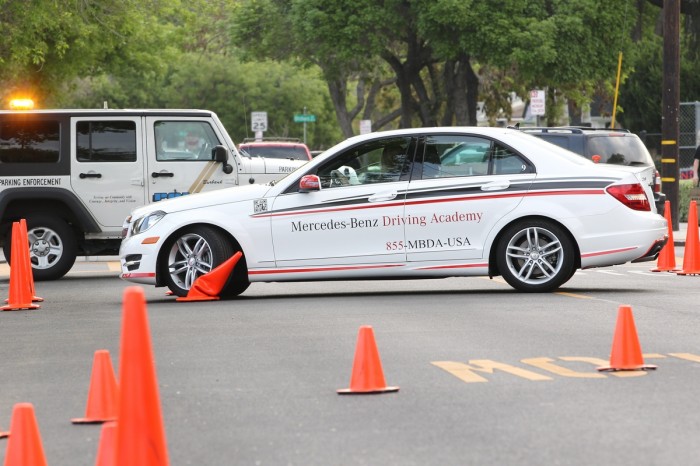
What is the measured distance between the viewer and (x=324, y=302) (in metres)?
14.2

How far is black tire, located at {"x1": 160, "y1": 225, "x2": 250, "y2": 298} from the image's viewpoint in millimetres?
14430

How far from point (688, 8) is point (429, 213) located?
94.5 ft

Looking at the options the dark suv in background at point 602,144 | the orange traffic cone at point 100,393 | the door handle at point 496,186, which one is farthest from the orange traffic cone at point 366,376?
the dark suv in background at point 602,144

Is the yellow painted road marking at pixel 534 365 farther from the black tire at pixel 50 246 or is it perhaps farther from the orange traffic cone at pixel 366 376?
the black tire at pixel 50 246

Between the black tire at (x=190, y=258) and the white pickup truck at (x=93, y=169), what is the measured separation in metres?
4.18

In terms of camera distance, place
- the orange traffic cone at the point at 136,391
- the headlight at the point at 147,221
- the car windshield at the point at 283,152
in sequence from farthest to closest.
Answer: the car windshield at the point at 283,152, the headlight at the point at 147,221, the orange traffic cone at the point at 136,391

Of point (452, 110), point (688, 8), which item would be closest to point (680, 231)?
point (688, 8)

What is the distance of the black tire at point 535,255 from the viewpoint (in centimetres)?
1411

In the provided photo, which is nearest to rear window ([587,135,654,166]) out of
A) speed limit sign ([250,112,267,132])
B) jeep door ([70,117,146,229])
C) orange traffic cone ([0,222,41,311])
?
jeep door ([70,117,146,229])

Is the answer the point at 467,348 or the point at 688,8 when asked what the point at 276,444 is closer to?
the point at 467,348

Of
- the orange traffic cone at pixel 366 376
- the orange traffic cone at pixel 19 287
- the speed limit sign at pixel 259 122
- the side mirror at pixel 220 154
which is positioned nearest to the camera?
the orange traffic cone at pixel 366 376

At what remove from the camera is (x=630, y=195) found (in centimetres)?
1425

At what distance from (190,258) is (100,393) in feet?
22.5

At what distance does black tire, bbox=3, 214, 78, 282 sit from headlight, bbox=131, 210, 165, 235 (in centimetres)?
407
